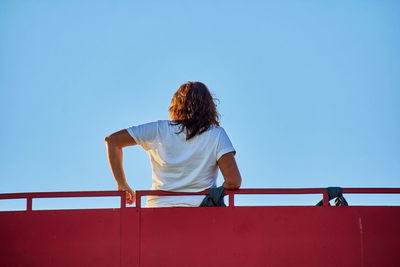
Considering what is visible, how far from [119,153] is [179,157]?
1.66ft

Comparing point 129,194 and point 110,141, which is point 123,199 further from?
point 110,141

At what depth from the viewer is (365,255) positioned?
17.5 feet

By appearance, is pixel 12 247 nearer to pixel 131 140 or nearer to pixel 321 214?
pixel 131 140

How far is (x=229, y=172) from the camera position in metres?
5.43

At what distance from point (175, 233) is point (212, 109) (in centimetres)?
108

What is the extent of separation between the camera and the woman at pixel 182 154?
541 cm

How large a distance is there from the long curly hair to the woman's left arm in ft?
1.33

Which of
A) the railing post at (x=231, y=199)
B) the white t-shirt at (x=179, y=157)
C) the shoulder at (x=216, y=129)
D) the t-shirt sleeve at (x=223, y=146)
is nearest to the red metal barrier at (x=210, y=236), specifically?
the railing post at (x=231, y=199)

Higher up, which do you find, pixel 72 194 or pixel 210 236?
pixel 72 194

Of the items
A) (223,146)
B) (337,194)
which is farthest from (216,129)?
(337,194)

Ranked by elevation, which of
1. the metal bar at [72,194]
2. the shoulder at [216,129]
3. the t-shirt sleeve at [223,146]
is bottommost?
the metal bar at [72,194]

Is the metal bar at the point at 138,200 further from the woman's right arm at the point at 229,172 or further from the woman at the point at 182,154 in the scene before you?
the woman's right arm at the point at 229,172

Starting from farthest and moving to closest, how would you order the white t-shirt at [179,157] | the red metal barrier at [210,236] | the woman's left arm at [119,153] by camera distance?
the woman's left arm at [119,153]
the white t-shirt at [179,157]
the red metal barrier at [210,236]

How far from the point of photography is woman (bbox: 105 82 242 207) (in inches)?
213
